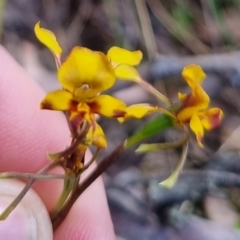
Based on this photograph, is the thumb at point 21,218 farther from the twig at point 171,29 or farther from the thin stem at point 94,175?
the twig at point 171,29

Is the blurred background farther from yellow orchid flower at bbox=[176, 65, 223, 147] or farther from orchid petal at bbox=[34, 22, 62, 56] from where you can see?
orchid petal at bbox=[34, 22, 62, 56]

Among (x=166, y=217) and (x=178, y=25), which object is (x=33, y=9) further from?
(x=166, y=217)

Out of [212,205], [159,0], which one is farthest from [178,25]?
[212,205]

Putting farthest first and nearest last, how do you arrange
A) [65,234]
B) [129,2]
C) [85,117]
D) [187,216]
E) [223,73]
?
[129,2] → [223,73] → [187,216] → [65,234] → [85,117]

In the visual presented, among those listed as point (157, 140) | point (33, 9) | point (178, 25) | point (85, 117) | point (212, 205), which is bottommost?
point (212, 205)

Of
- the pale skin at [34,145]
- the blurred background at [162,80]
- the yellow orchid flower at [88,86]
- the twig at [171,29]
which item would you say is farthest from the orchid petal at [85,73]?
the twig at [171,29]

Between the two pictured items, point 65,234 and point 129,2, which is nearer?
point 65,234

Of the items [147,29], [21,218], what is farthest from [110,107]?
[147,29]
